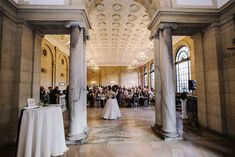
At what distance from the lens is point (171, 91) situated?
171 inches

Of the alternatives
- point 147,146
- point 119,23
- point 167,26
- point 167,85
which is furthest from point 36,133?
point 119,23

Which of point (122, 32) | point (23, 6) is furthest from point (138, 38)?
point (23, 6)

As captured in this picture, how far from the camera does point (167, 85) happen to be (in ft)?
14.3

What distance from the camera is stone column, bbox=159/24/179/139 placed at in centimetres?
425

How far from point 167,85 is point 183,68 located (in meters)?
5.88

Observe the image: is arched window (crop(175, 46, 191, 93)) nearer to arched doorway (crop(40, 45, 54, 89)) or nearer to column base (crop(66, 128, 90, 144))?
column base (crop(66, 128, 90, 144))

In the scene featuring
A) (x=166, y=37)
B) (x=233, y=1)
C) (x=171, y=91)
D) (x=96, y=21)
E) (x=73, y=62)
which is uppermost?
(x=96, y=21)

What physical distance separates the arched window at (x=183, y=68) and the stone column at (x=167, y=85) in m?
5.10

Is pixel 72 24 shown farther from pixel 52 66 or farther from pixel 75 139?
pixel 52 66

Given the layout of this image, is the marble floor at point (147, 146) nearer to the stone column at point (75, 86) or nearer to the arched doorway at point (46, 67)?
the stone column at point (75, 86)

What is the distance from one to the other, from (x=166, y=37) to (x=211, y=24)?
1.63 meters

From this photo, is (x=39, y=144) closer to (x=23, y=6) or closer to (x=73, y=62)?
(x=73, y=62)

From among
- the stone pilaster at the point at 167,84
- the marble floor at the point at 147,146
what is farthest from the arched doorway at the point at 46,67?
the stone pilaster at the point at 167,84

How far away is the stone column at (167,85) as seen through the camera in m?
4.25
